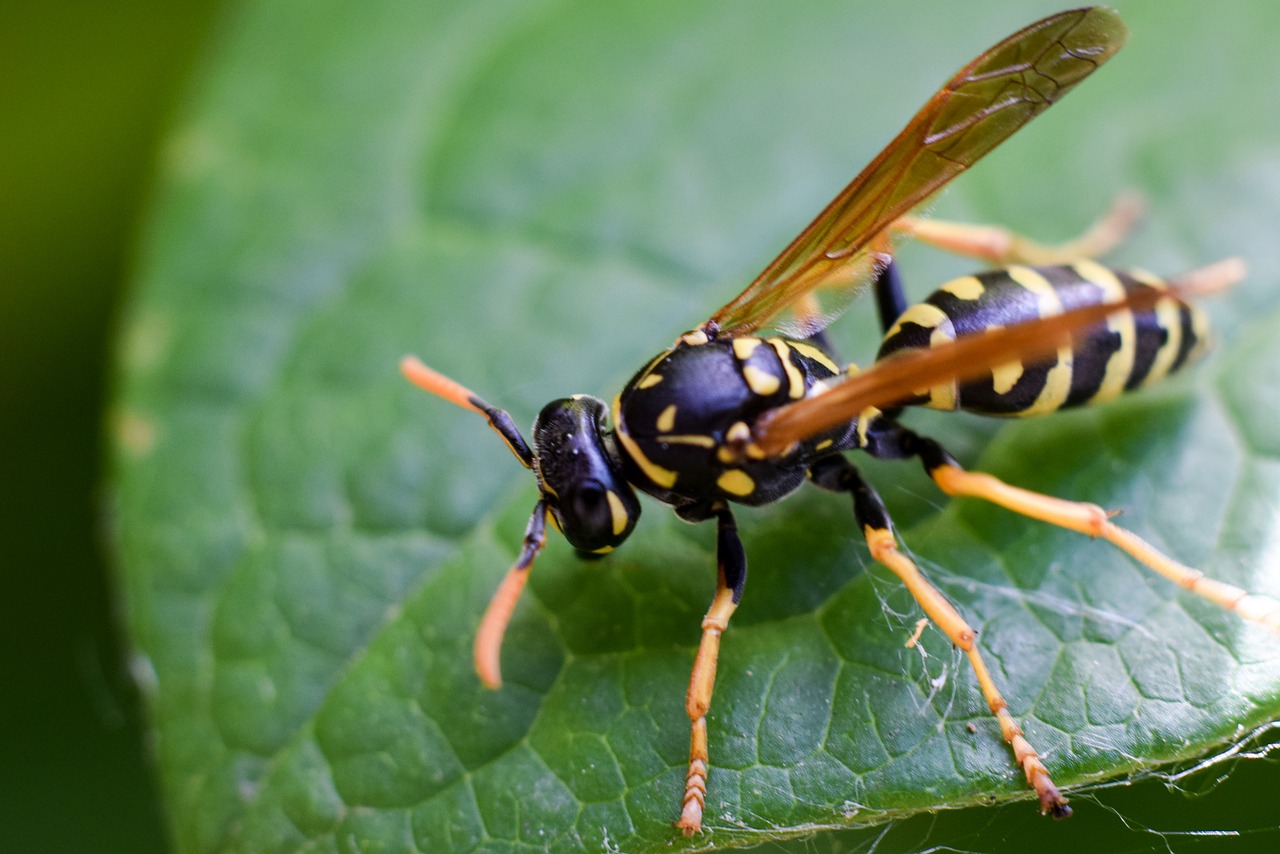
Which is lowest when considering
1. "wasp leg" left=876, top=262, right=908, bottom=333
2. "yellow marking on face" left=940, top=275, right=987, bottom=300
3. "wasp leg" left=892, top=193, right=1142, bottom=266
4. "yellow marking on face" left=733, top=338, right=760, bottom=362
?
"yellow marking on face" left=733, top=338, right=760, bottom=362

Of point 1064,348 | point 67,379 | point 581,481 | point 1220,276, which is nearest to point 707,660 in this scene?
point 581,481

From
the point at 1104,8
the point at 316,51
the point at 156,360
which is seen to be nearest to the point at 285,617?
the point at 156,360

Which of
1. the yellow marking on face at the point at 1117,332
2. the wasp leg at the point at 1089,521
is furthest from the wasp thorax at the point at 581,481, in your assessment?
the yellow marking on face at the point at 1117,332

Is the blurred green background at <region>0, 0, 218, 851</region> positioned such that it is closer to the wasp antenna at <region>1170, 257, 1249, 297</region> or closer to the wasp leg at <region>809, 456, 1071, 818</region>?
the wasp leg at <region>809, 456, 1071, 818</region>

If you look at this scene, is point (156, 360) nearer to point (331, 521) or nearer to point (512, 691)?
point (331, 521)

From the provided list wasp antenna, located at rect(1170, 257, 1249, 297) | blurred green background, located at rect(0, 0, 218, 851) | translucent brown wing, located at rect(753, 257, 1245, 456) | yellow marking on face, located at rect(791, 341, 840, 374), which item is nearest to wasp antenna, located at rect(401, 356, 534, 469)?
translucent brown wing, located at rect(753, 257, 1245, 456)
